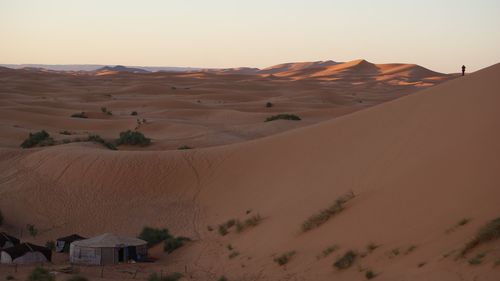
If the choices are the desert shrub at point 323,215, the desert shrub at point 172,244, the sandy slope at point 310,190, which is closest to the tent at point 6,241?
the sandy slope at point 310,190

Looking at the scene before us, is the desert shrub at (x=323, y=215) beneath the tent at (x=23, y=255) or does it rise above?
above

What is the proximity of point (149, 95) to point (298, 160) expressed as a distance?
48.5m

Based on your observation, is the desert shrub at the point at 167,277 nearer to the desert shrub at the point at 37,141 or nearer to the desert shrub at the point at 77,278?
the desert shrub at the point at 77,278

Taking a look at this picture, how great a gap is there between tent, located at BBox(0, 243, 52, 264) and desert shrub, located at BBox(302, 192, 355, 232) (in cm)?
596

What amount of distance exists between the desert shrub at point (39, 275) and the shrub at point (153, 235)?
404 cm

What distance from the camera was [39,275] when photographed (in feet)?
46.9

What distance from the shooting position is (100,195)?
2195 cm

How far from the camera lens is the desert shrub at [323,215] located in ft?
48.9

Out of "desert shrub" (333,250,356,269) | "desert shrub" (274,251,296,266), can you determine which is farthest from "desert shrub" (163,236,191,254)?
"desert shrub" (333,250,356,269)

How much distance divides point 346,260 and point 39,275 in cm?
588

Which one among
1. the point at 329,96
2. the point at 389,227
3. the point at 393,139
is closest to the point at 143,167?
the point at 393,139

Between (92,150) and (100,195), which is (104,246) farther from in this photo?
(92,150)

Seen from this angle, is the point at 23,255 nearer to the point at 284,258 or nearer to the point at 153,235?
the point at 153,235

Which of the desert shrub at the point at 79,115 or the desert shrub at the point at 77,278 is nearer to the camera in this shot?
the desert shrub at the point at 77,278
